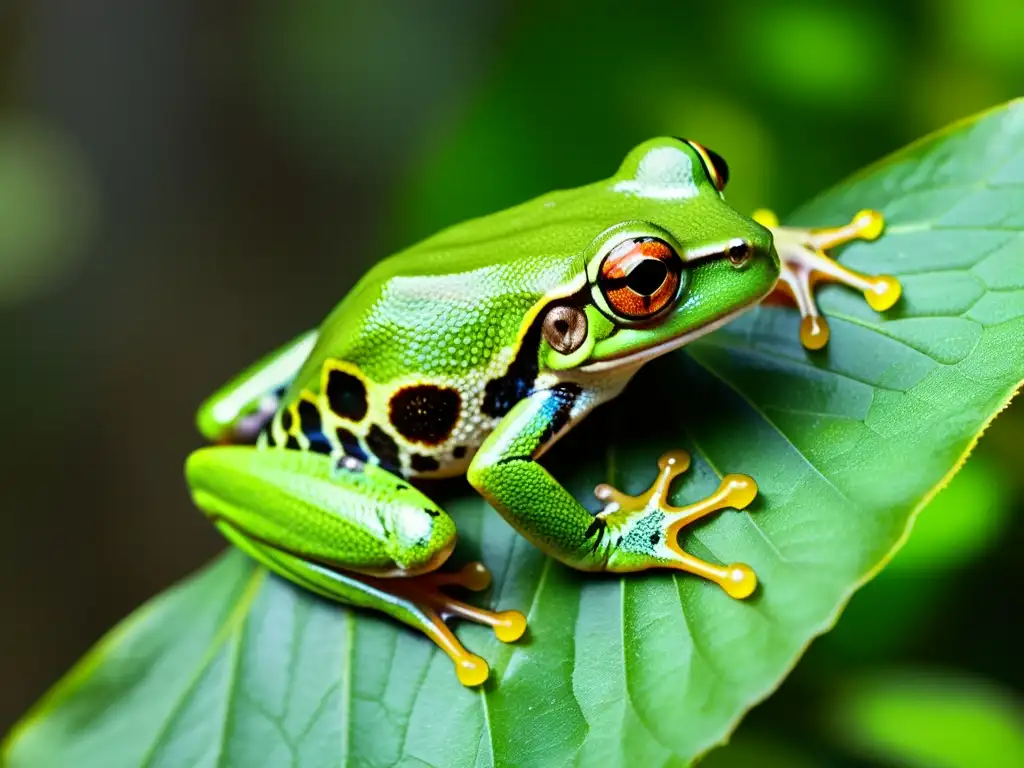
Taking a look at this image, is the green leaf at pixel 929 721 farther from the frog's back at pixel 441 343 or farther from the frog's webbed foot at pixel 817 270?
the frog's back at pixel 441 343

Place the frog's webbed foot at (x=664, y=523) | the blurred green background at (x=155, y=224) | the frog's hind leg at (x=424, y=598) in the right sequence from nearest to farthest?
the frog's webbed foot at (x=664, y=523), the frog's hind leg at (x=424, y=598), the blurred green background at (x=155, y=224)

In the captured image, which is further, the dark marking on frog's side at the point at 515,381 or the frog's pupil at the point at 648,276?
the dark marking on frog's side at the point at 515,381

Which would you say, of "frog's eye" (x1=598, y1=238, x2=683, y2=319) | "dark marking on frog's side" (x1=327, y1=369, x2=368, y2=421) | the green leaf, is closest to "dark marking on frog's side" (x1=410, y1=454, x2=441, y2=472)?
"dark marking on frog's side" (x1=327, y1=369, x2=368, y2=421)

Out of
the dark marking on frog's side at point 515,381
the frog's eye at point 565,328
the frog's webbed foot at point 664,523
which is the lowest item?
the frog's webbed foot at point 664,523

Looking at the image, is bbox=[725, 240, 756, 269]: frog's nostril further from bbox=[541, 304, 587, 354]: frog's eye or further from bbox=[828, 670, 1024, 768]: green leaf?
bbox=[828, 670, 1024, 768]: green leaf

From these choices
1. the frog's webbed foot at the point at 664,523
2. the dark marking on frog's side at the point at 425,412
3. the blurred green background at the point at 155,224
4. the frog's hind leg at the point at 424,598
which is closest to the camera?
the frog's webbed foot at the point at 664,523

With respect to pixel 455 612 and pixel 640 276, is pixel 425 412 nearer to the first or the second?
pixel 455 612

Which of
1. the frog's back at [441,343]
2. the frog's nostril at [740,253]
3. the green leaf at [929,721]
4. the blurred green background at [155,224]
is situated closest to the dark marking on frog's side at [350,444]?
the frog's back at [441,343]

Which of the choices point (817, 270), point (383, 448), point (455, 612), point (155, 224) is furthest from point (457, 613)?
point (155, 224)
